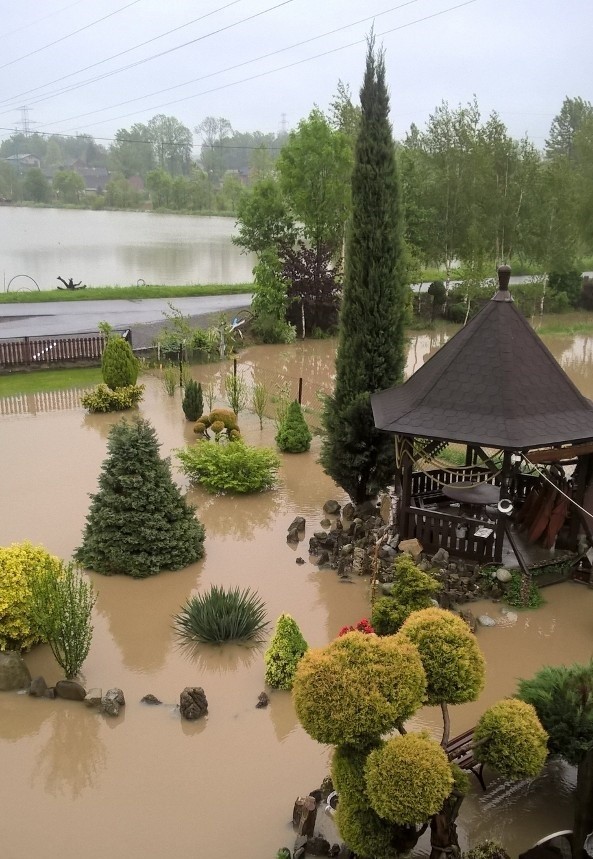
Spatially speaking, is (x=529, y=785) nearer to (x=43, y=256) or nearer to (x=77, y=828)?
(x=77, y=828)

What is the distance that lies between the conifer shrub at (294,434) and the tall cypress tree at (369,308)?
2.47 m

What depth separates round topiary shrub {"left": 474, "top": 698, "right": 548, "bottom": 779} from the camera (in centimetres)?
496

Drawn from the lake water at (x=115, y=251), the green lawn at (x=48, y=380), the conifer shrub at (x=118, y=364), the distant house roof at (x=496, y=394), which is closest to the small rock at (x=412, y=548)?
the distant house roof at (x=496, y=394)

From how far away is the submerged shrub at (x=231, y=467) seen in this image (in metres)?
12.3

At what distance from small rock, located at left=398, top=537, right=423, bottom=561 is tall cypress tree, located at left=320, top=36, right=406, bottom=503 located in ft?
6.49

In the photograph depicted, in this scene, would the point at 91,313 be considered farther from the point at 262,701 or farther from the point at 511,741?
the point at 511,741

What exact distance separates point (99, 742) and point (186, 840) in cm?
142

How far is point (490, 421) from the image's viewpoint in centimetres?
877

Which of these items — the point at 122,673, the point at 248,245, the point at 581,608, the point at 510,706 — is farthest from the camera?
the point at 248,245

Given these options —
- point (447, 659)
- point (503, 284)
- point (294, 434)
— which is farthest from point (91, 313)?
point (447, 659)

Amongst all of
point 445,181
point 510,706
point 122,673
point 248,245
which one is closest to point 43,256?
point 248,245

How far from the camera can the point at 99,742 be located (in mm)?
6516

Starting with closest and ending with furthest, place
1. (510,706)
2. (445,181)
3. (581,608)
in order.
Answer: (510,706)
(581,608)
(445,181)

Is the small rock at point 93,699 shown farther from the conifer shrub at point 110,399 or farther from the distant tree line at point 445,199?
the distant tree line at point 445,199
